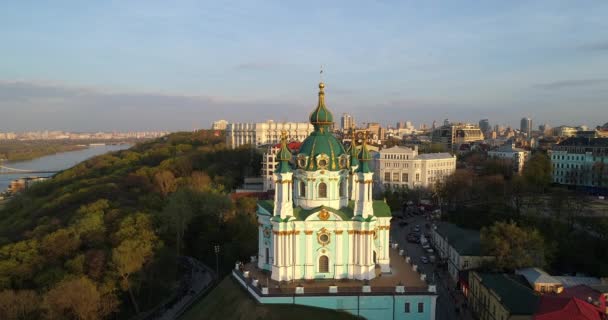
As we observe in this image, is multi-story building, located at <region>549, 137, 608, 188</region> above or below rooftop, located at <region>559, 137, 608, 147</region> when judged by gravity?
below

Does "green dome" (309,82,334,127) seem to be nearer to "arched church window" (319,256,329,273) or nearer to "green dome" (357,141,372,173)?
"green dome" (357,141,372,173)

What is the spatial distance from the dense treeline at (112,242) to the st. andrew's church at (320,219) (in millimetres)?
8205

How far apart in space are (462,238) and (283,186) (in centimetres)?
1601

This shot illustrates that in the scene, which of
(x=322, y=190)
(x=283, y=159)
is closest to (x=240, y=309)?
(x=322, y=190)

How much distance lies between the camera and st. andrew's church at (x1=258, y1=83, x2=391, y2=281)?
23641mm

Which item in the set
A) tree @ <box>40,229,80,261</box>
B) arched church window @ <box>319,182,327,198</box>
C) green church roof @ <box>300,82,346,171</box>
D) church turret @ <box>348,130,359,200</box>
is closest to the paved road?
church turret @ <box>348,130,359,200</box>

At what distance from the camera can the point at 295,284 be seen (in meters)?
23.1

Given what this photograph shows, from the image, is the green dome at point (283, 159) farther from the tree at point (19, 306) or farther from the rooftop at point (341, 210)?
the tree at point (19, 306)

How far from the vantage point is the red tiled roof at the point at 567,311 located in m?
18.0

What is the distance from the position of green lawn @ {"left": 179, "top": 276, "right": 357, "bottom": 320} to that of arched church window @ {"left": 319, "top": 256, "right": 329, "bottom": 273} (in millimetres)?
2729

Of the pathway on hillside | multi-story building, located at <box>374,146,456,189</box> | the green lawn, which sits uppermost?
multi-story building, located at <box>374,146,456,189</box>

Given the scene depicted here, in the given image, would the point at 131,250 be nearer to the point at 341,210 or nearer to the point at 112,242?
the point at 112,242

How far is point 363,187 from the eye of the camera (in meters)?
24.1

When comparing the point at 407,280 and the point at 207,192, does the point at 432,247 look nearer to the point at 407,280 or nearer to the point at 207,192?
the point at 407,280
